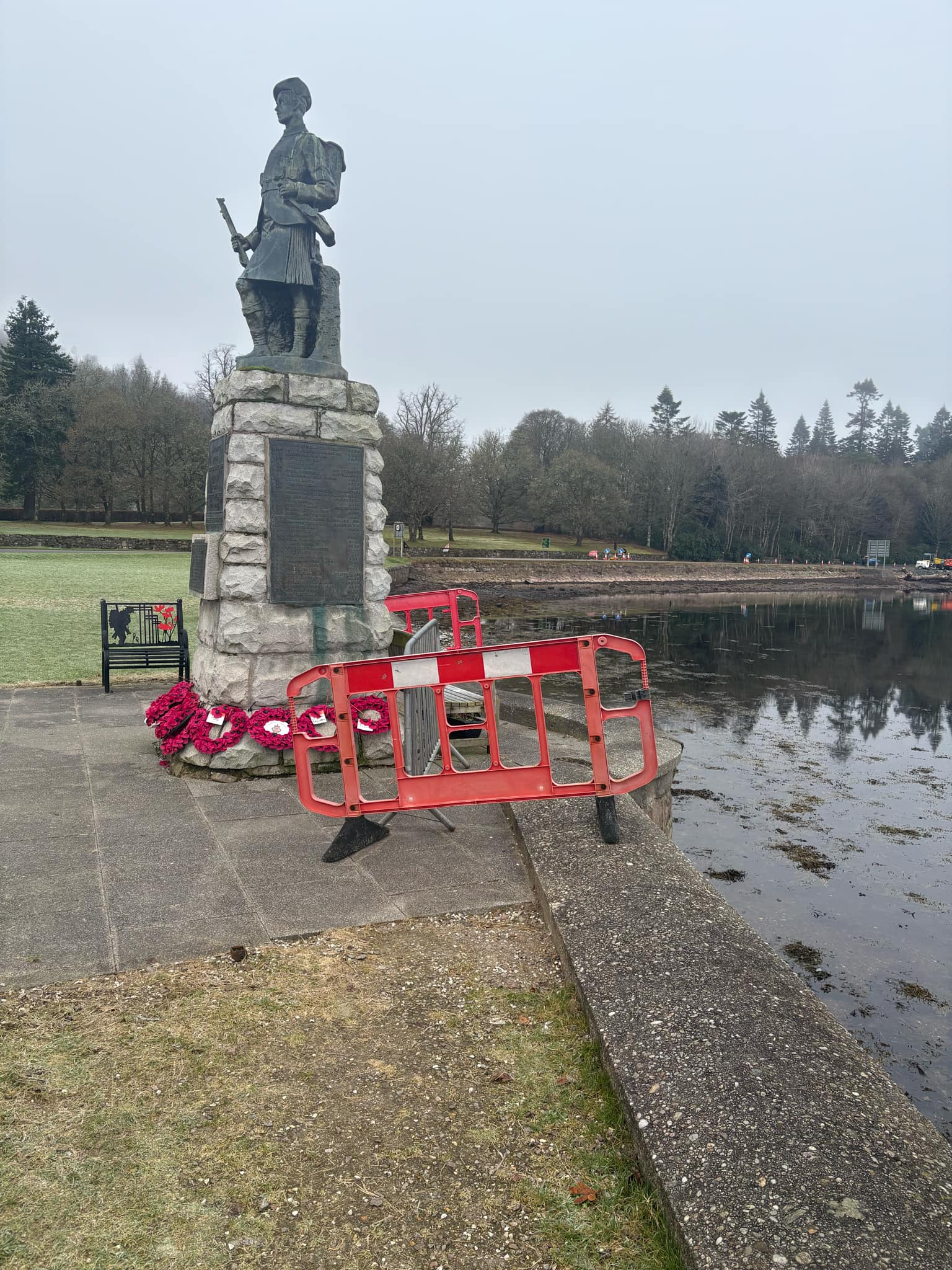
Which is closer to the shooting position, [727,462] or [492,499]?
[492,499]

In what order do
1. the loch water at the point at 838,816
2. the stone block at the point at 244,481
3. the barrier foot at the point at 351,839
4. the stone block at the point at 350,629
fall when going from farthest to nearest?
the stone block at the point at 350,629 < the stone block at the point at 244,481 < the loch water at the point at 838,816 < the barrier foot at the point at 351,839

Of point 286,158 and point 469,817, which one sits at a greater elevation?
point 286,158

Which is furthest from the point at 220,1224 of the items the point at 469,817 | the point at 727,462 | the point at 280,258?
the point at 727,462

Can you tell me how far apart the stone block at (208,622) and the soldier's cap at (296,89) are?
433 centimetres

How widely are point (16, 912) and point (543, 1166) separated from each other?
282 cm

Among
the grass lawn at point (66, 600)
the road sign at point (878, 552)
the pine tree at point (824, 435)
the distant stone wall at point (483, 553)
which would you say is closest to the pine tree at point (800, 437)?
the pine tree at point (824, 435)

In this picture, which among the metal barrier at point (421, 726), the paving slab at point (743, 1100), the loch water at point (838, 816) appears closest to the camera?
the paving slab at point (743, 1100)

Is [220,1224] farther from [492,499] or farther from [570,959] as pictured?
[492,499]

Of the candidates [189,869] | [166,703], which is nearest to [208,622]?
[166,703]

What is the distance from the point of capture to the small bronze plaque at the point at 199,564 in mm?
6762

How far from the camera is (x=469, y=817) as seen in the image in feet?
18.1

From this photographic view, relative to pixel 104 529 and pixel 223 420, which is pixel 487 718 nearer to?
pixel 223 420

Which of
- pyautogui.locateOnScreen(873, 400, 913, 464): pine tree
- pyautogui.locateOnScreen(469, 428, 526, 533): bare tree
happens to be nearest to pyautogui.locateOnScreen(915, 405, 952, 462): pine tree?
pyautogui.locateOnScreen(873, 400, 913, 464): pine tree

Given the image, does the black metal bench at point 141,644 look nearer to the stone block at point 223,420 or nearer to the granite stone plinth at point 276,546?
the stone block at point 223,420
